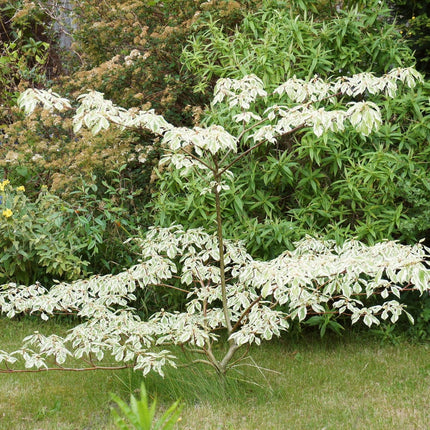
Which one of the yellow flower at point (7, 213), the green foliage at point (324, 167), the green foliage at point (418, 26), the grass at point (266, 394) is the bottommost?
the grass at point (266, 394)

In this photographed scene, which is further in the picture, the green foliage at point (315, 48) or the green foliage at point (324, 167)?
the green foliage at point (315, 48)

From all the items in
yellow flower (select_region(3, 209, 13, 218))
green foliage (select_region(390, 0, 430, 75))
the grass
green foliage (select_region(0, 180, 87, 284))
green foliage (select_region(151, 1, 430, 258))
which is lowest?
the grass

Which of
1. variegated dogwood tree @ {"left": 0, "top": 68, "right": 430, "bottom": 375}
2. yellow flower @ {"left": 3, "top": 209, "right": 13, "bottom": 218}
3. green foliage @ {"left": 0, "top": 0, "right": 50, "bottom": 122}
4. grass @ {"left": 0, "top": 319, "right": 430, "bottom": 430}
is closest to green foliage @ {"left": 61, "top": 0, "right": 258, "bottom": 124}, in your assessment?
green foliage @ {"left": 0, "top": 0, "right": 50, "bottom": 122}

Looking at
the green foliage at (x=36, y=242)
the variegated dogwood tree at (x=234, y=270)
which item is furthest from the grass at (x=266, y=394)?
the green foliage at (x=36, y=242)

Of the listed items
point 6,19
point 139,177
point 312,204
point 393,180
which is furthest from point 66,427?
point 6,19

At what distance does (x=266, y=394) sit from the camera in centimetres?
367

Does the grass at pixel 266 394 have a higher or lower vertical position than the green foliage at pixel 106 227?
lower

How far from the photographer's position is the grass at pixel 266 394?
331cm

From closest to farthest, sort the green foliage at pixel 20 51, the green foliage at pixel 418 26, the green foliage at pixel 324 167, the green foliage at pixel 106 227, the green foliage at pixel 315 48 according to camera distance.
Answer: the green foliage at pixel 324 167 → the green foliage at pixel 315 48 → the green foliage at pixel 106 227 → the green foliage at pixel 418 26 → the green foliage at pixel 20 51

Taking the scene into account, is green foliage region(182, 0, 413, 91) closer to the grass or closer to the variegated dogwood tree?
the variegated dogwood tree

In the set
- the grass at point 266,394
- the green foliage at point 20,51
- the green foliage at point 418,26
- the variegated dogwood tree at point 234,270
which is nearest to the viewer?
the variegated dogwood tree at point 234,270

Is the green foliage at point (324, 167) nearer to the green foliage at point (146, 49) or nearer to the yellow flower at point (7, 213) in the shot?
the green foliage at point (146, 49)

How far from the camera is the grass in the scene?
3307mm

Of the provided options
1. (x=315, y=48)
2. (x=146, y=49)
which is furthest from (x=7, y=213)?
(x=315, y=48)
